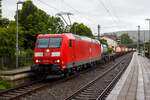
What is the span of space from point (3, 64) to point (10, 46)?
2.19 meters

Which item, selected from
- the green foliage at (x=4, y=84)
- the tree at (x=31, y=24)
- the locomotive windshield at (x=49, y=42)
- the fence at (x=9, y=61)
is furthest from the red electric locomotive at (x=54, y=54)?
the tree at (x=31, y=24)

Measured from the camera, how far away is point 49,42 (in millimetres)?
14875

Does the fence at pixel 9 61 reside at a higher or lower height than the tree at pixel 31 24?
lower

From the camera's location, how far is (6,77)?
12867mm

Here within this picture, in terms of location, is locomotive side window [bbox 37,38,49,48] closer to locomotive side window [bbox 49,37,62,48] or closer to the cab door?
locomotive side window [bbox 49,37,62,48]

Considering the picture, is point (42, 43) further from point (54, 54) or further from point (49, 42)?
point (54, 54)

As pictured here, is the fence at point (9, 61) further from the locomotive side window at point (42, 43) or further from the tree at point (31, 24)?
the locomotive side window at point (42, 43)

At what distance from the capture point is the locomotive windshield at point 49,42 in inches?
573

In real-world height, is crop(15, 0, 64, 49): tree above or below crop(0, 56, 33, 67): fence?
above

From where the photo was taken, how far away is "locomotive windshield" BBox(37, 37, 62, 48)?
14.6m

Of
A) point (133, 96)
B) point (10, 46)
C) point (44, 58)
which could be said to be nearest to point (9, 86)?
→ point (44, 58)

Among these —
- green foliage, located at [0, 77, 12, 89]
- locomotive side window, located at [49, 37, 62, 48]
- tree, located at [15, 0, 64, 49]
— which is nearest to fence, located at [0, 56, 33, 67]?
tree, located at [15, 0, 64, 49]

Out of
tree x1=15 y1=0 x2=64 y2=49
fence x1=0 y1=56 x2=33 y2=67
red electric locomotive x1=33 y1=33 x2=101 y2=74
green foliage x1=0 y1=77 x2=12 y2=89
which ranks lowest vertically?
green foliage x1=0 y1=77 x2=12 y2=89

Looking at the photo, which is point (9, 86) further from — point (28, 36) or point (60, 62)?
point (28, 36)
